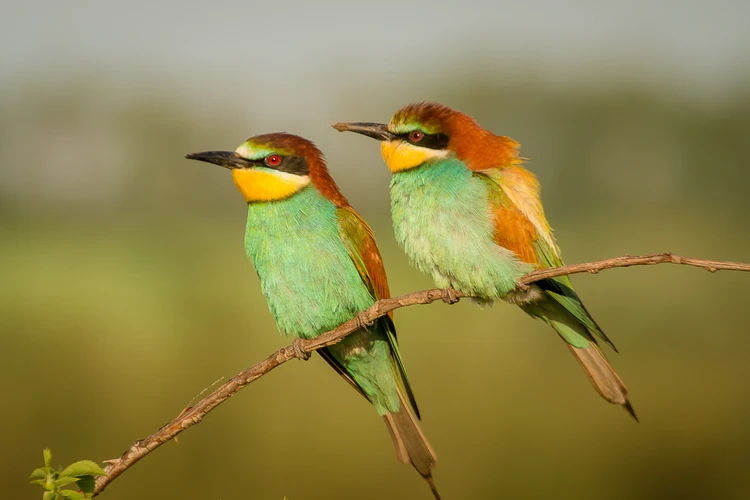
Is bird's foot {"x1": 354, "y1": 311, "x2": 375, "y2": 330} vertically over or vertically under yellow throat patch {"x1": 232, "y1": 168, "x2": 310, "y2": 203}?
under

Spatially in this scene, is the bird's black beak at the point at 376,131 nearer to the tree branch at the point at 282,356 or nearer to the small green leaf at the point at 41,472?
the tree branch at the point at 282,356

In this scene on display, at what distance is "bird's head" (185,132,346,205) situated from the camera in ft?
8.10

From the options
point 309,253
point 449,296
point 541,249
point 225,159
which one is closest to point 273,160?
point 225,159

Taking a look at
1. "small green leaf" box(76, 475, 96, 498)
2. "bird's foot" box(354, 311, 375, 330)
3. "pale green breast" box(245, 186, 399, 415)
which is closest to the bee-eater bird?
"pale green breast" box(245, 186, 399, 415)

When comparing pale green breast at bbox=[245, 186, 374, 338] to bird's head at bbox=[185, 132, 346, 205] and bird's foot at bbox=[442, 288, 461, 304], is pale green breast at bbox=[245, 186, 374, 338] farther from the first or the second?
bird's foot at bbox=[442, 288, 461, 304]

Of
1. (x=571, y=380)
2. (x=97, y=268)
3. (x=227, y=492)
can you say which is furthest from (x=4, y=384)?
(x=571, y=380)

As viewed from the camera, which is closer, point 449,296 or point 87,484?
point 87,484

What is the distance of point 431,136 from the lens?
238 centimetres

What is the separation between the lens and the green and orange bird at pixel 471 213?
2307mm

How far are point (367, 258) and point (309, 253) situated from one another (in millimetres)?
189

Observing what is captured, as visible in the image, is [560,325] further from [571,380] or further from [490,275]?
[571,380]

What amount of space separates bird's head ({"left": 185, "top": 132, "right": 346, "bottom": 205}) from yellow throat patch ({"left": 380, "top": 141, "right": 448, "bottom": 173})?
28 centimetres

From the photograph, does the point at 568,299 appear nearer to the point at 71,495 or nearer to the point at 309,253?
the point at 309,253

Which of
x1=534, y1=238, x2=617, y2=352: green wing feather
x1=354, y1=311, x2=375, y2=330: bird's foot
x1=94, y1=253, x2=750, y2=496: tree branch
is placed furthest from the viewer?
x1=534, y1=238, x2=617, y2=352: green wing feather
